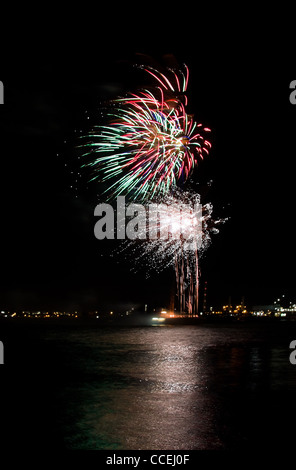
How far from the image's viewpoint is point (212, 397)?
7.56 metres

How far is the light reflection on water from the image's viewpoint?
16.9ft

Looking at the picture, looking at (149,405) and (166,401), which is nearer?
(149,405)

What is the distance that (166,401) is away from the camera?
7.18 m

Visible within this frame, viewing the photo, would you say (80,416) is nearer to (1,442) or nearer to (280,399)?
(1,442)

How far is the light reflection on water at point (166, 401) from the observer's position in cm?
516

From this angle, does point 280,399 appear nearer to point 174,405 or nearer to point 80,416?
point 174,405

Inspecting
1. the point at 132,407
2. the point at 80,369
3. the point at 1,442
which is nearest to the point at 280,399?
the point at 132,407

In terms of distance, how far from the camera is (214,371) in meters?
10.8
